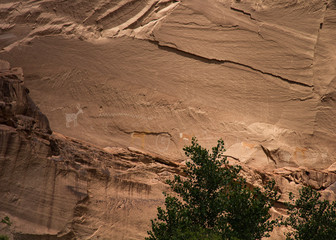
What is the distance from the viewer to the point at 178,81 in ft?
66.3

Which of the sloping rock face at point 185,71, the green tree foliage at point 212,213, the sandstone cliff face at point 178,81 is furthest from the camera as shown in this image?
the sloping rock face at point 185,71

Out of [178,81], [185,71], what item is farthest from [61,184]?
[185,71]

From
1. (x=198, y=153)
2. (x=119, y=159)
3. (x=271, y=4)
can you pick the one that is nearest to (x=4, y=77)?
(x=119, y=159)

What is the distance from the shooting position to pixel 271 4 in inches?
848

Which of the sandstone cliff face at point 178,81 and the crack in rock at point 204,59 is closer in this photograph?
the sandstone cliff face at point 178,81

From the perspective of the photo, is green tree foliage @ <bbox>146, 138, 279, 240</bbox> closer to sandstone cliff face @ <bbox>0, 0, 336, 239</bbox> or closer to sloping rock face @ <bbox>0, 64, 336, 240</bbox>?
sloping rock face @ <bbox>0, 64, 336, 240</bbox>

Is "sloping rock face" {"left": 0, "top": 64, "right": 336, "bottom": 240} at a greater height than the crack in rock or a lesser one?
lesser

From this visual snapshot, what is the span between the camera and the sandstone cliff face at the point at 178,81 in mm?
→ 18750

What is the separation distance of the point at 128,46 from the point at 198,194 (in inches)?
349

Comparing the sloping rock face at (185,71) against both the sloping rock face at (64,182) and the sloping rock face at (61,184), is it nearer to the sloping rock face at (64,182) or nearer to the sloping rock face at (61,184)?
the sloping rock face at (64,182)

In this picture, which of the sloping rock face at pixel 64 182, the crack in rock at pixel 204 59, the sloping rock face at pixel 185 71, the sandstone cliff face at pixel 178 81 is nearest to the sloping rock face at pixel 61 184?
the sloping rock face at pixel 64 182

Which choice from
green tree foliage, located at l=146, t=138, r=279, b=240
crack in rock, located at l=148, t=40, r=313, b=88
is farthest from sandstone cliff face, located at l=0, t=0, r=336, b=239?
green tree foliage, located at l=146, t=138, r=279, b=240

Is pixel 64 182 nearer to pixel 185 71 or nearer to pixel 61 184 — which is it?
pixel 61 184

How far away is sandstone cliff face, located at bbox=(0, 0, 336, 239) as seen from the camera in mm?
18750
